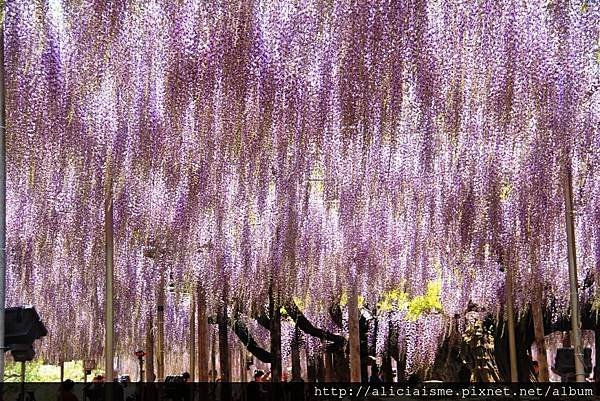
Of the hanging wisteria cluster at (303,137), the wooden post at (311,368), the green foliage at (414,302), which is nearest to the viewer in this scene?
the hanging wisteria cluster at (303,137)

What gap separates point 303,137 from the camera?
7273mm

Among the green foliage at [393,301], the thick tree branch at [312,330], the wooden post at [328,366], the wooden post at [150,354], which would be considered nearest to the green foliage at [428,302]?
the green foliage at [393,301]

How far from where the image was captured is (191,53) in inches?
261

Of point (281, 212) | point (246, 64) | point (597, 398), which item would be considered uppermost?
point (246, 64)

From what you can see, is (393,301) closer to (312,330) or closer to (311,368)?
(312,330)

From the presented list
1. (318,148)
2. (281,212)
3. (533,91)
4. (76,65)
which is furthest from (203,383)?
(533,91)

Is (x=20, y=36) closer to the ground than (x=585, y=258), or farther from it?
farther from it

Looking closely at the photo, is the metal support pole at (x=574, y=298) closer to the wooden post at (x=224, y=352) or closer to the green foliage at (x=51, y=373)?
the wooden post at (x=224, y=352)

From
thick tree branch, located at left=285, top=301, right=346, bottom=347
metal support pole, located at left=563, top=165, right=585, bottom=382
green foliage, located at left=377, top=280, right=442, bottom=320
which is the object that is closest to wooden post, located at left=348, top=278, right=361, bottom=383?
green foliage, located at left=377, top=280, right=442, bottom=320

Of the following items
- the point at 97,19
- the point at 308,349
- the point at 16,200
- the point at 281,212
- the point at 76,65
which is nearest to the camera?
the point at 97,19

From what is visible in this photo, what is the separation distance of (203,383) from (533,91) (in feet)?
19.6

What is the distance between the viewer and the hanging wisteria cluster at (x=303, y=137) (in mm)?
6398

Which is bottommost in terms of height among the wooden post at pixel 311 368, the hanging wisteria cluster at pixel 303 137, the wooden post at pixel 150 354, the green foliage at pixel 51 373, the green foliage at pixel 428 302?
the green foliage at pixel 51 373

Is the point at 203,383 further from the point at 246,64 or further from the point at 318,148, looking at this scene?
the point at 246,64
